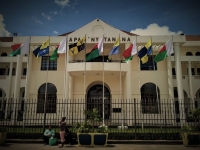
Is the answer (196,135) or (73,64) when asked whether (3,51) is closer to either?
(73,64)

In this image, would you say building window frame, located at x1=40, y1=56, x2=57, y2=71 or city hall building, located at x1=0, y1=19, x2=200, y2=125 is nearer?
city hall building, located at x1=0, y1=19, x2=200, y2=125

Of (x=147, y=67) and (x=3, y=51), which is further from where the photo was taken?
(x=3, y=51)

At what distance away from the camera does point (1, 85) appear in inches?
779

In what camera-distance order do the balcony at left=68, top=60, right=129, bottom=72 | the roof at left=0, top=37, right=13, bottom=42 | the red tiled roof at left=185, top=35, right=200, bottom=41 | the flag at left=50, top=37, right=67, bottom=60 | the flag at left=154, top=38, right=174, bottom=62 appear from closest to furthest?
the flag at left=154, top=38, right=174, bottom=62
the flag at left=50, top=37, right=67, bottom=60
the balcony at left=68, top=60, right=129, bottom=72
the red tiled roof at left=185, top=35, right=200, bottom=41
the roof at left=0, top=37, right=13, bottom=42

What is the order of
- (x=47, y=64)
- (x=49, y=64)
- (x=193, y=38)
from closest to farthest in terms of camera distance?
(x=47, y=64), (x=49, y=64), (x=193, y=38)

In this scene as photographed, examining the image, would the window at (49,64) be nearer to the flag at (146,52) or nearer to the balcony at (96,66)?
the balcony at (96,66)

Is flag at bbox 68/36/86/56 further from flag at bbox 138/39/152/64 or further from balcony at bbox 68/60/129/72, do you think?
flag at bbox 138/39/152/64

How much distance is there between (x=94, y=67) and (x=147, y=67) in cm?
639

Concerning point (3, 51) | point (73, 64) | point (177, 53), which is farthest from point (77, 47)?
point (3, 51)

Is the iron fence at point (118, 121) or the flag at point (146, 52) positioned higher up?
the flag at point (146, 52)

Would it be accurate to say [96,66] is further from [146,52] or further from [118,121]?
[118,121]

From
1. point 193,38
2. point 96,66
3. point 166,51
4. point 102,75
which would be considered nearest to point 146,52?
point 166,51

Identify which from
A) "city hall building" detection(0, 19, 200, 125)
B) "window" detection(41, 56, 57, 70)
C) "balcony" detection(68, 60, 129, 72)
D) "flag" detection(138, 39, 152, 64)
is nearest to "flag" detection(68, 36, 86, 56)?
"balcony" detection(68, 60, 129, 72)

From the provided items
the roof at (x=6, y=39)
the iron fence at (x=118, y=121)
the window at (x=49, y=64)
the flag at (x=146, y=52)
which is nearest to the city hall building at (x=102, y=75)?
the window at (x=49, y=64)
